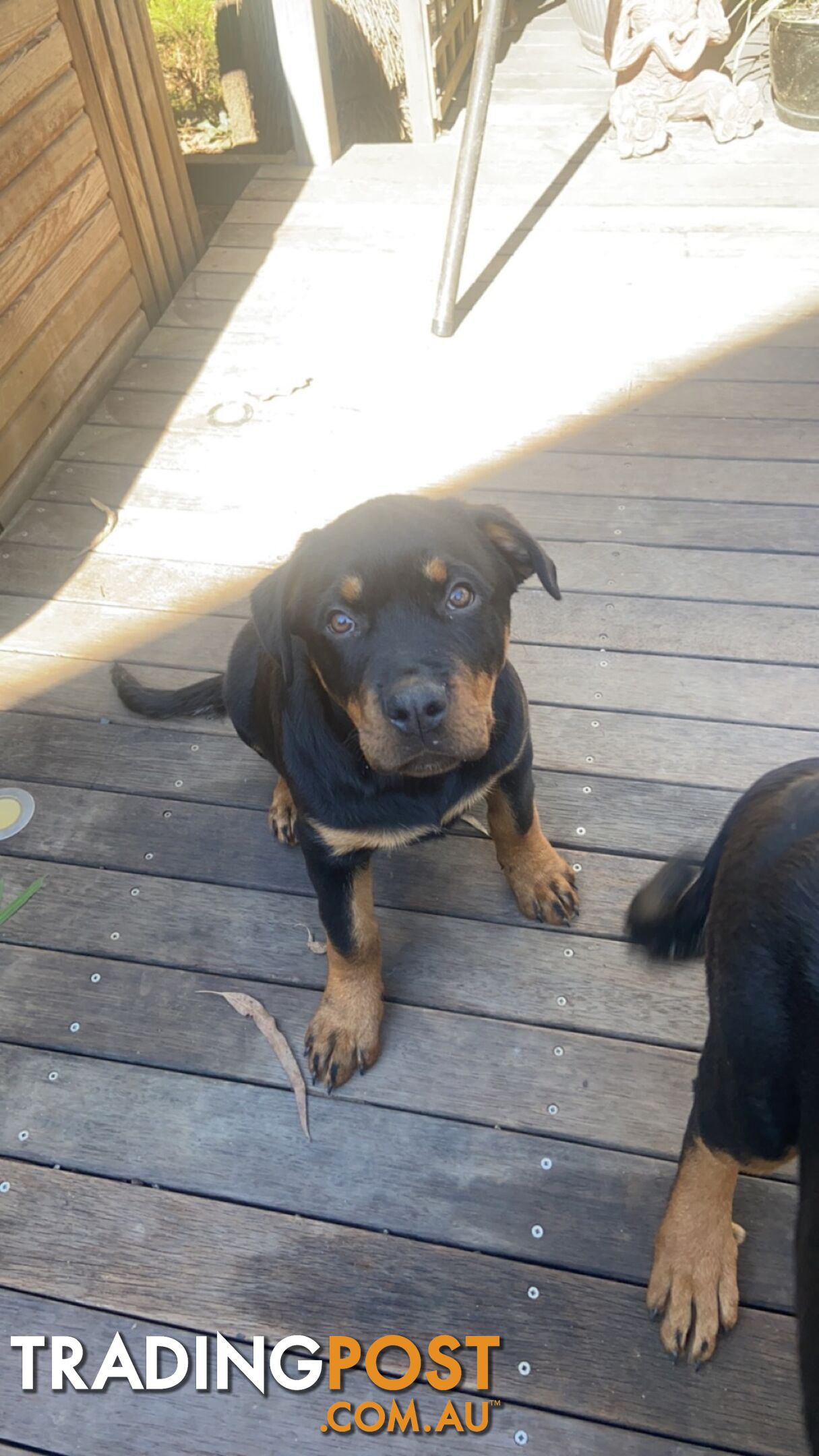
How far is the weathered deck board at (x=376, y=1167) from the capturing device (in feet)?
6.30


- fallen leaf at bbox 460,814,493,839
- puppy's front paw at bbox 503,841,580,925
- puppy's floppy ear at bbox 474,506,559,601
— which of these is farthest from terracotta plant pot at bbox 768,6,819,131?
puppy's front paw at bbox 503,841,580,925

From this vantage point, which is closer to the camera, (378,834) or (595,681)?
(378,834)

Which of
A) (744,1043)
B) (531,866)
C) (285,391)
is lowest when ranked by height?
(531,866)

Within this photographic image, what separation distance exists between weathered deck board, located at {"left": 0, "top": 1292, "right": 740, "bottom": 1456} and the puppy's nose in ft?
3.76

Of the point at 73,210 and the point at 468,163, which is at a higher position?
the point at 73,210

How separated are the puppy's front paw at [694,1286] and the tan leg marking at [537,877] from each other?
28.8 inches

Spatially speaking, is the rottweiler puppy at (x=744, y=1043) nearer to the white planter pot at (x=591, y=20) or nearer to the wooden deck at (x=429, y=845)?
the wooden deck at (x=429, y=845)

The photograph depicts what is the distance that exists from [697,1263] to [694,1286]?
0.04 m

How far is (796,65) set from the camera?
4812mm

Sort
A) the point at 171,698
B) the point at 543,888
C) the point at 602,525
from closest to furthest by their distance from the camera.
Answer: the point at 543,888 < the point at 171,698 < the point at 602,525

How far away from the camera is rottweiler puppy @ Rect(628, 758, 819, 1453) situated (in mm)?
1403

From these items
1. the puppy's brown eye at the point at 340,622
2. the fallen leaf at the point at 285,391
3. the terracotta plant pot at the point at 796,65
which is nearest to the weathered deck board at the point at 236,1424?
the puppy's brown eye at the point at 340,622

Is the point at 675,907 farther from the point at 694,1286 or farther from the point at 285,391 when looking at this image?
the point at 285,391

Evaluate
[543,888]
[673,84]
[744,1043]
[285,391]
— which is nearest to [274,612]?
[543,888]
